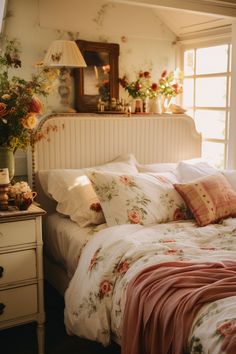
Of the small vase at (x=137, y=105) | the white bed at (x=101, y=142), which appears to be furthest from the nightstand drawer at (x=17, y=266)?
the small vase at (x=137, y=105)

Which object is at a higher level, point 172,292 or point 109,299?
point 172,292

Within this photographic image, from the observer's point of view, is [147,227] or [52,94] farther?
[52,94]

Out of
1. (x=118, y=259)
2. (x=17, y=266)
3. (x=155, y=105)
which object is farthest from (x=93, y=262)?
(x=155, y=105)

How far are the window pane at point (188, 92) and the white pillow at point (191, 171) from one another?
0.94m

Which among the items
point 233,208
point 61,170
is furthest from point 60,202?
point 233,208

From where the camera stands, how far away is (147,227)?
100 inches

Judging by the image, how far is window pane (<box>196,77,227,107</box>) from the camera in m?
3.66

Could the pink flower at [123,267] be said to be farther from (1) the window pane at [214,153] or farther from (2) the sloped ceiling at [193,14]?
(1) the window pane at [214,153]

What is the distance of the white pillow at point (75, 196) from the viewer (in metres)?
2.69

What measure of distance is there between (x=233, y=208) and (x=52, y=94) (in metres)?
1.61

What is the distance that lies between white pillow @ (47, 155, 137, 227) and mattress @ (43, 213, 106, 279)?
2.5 inches

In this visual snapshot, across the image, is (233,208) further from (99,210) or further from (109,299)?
(109,299)

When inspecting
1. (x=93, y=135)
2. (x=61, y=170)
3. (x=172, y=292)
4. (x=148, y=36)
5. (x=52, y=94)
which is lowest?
(x=172, y=292)

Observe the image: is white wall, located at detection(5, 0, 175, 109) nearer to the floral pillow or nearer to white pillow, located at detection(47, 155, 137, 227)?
white pillow, located at detection(47, 155, 137, 227)
